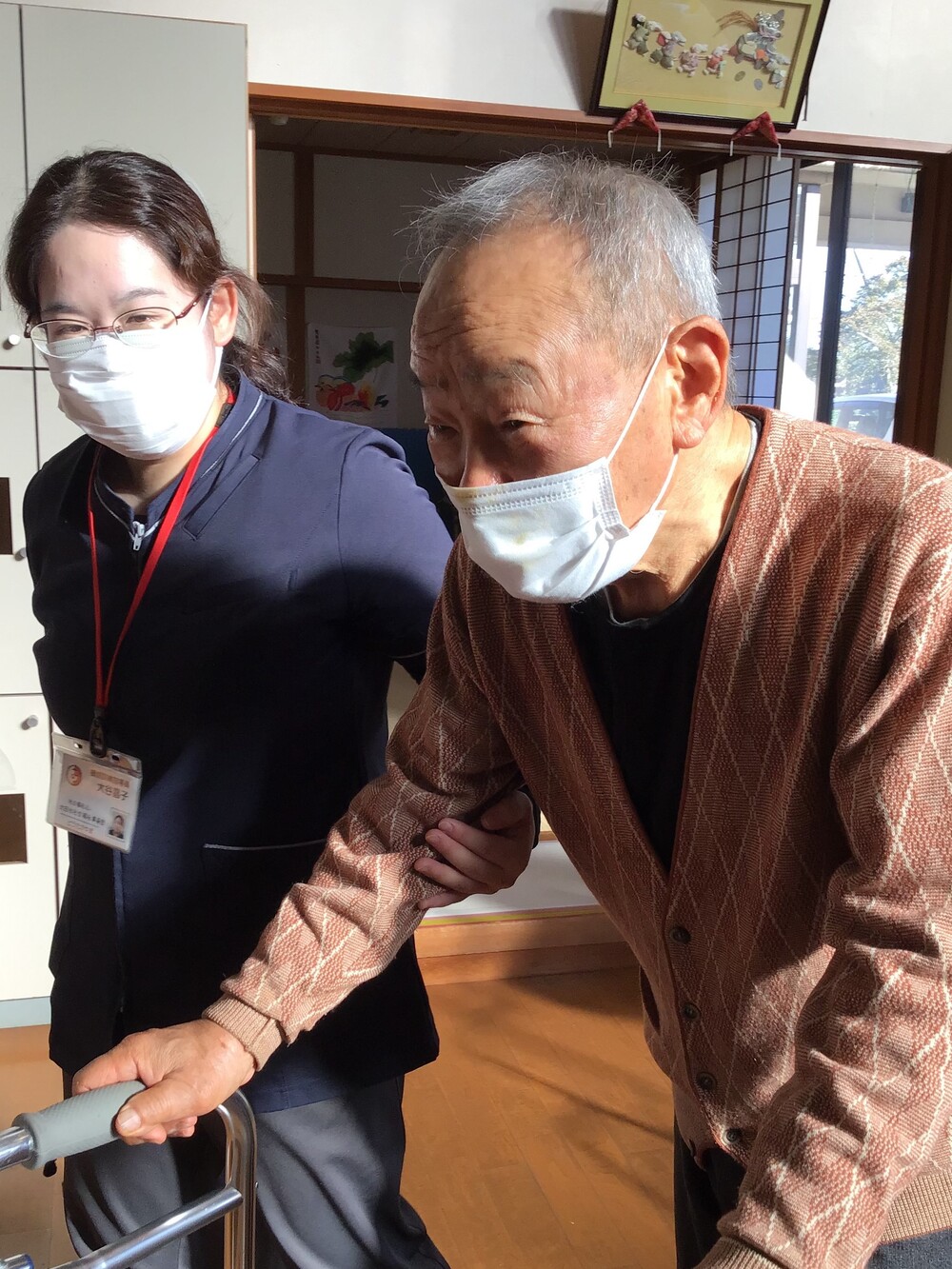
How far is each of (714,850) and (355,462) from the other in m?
0.56

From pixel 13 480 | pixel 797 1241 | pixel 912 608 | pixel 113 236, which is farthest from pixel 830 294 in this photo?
pixel 797 1241

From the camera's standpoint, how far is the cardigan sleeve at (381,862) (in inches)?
35.9

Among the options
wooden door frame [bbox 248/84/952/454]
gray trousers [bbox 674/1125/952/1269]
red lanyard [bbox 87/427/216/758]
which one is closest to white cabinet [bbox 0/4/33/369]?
wooden door frame [bbox 248/84/952/454]

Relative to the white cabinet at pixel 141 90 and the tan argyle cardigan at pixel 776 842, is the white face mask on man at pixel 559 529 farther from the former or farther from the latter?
the white cabinet at pixel 141 90

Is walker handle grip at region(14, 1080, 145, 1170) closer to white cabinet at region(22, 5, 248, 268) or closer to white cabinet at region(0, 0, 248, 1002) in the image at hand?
white cabinet at region(0, 0, 248, 1002)

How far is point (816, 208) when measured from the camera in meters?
3.16

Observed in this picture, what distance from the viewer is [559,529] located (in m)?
0.81

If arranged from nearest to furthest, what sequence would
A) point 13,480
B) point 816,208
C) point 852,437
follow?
point 852,437, point 13,480, point 816,208

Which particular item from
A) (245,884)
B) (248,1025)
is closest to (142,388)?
(245,884)

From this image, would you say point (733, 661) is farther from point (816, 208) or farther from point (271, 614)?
point (816, 208)

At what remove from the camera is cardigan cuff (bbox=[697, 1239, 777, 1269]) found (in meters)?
0.61

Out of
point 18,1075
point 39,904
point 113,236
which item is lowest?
point 18,1075

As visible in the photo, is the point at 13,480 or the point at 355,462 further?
→ the point at 13,480

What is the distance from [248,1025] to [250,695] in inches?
13.0
